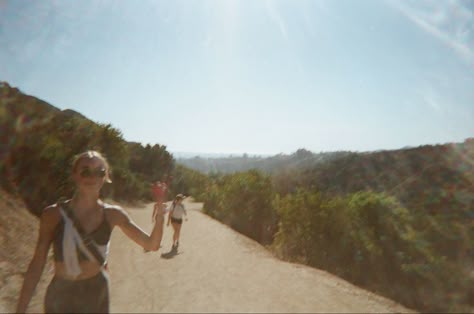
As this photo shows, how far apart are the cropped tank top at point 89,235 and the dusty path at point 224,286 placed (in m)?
4.91

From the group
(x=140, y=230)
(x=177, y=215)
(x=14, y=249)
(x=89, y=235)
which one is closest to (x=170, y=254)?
(x=177, y=215)

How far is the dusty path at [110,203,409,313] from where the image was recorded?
6828 millimetres

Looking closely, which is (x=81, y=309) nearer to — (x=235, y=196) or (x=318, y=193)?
(x=318, y=193)

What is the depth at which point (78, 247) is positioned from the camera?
2.32 meters

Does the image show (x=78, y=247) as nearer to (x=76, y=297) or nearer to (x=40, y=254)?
(x=40, y=254)

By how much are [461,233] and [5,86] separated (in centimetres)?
3766

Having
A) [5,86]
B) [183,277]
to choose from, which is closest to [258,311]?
[183,277]

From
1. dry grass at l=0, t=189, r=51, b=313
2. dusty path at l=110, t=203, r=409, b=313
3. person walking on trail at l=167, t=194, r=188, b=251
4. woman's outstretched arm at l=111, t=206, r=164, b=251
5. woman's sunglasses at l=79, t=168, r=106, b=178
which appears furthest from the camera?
person walking on trail at l=167, t=194, r=188, b=251

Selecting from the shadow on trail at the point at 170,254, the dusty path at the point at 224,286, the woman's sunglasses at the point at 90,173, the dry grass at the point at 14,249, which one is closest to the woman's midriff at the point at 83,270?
the woman's sunglasses at the point at 90,173

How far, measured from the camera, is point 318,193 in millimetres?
21500

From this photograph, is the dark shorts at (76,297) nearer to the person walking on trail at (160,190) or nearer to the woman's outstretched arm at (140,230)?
the woman's outstretched arm at (140,230)

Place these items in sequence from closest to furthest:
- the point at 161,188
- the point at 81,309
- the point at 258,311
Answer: the point at 81,309
the point at 161,188
the point at 258,311

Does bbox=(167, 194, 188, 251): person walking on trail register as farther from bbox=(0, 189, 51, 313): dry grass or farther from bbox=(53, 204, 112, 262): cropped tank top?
bbox=(53, 204, 112, 262): cropped tank top

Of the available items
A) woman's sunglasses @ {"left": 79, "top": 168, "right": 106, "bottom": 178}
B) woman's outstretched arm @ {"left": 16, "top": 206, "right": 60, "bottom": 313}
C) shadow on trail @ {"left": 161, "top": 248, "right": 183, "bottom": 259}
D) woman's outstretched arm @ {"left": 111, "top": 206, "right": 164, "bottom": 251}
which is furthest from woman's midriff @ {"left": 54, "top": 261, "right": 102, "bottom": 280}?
shadow on trail @ {"left": 161, "top": 248, "right": 183, "bottom": 259}
